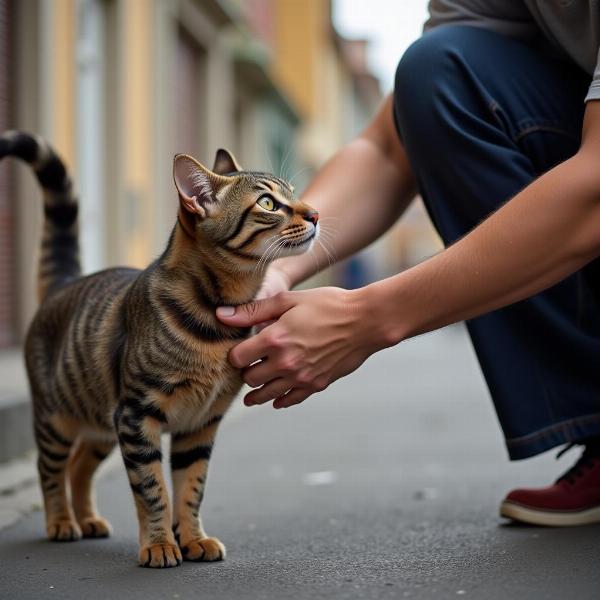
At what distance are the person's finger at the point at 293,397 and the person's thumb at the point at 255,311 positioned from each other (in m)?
0.17

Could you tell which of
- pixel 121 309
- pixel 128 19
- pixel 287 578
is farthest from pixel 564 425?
pixel 128 19

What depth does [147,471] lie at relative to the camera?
101 inches

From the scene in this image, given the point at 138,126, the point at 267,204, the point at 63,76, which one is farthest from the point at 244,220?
the point at 138,126

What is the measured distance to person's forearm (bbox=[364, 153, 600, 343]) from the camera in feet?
7.43

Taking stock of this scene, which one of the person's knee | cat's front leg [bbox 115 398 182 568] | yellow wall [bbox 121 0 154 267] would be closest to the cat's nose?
the person's knee

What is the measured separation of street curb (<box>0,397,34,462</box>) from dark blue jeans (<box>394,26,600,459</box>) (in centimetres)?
215

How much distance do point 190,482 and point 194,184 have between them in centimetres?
72

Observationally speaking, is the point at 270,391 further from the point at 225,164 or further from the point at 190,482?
the point at 225,164

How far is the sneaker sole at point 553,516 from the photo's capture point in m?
2.86

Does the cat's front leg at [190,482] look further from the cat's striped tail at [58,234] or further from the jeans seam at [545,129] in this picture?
the jeans seam at [545,129]

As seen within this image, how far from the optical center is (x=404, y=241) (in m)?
55.5

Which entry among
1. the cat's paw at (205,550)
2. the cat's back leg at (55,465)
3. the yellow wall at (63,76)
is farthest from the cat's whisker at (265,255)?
the yellow wall at (63,76)

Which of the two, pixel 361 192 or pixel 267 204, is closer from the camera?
pixel 267 204

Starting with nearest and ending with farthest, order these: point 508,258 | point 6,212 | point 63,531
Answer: point 508,258, point 63,531, point 6,212
